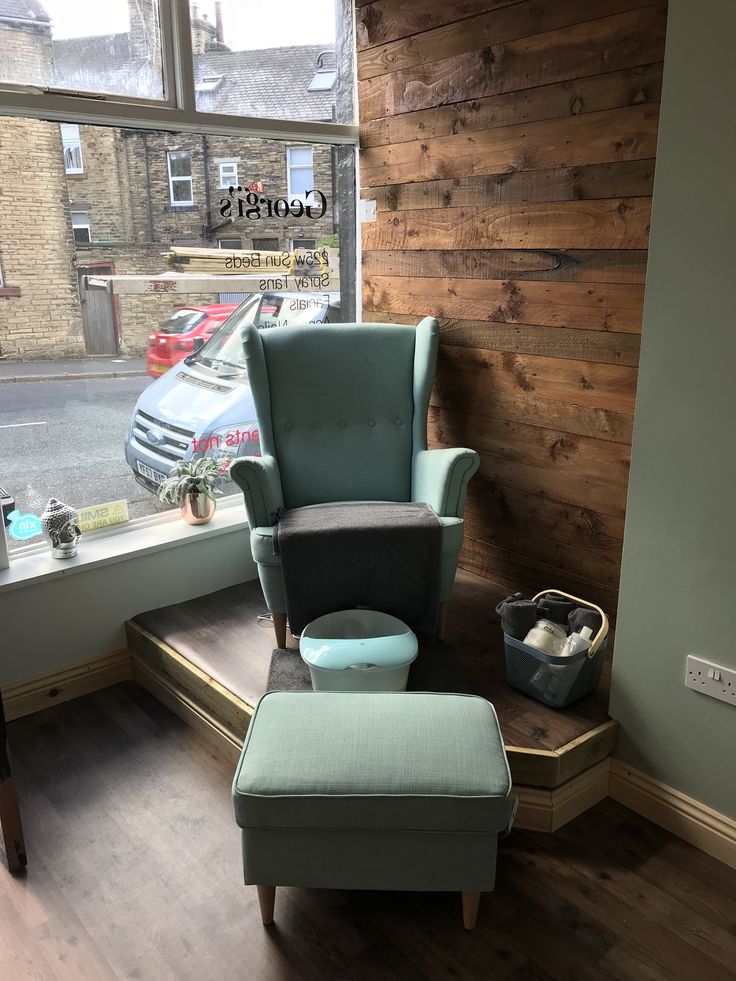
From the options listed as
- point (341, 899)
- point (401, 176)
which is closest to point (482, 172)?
point (401, 176)

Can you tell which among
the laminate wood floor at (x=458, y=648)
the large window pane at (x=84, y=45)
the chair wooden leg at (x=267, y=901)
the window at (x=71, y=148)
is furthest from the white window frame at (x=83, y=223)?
the chair wooden leg at (x=267, y=901)

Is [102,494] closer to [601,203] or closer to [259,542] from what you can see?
[259,542]

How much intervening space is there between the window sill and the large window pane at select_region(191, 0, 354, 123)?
5.04 feet

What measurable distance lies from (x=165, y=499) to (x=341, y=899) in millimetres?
1694

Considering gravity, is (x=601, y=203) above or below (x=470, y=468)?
above

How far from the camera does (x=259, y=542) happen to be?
2.61m

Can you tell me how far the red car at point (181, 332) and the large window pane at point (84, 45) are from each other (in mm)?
755

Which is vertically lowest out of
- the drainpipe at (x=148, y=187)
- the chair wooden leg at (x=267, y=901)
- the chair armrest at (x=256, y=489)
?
the chair wooden leg at (x=267, y=901)

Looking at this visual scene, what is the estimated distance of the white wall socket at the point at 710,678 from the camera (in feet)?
6.28

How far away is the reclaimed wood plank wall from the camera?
2439mm

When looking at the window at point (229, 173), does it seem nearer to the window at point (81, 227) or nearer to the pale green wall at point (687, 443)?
the window at point (81, 227)

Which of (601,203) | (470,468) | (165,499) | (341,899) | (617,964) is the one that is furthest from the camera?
(165,499)

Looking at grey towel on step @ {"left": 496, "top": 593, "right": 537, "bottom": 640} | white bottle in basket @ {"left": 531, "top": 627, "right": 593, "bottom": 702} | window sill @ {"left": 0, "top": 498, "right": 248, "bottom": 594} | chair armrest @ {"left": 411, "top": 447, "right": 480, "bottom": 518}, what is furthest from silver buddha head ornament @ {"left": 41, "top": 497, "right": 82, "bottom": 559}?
white bottle in basket @ {"left": 531, "top": 627, "right": 593, "bottom": 702}

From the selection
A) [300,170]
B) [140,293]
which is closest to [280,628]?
[140,293]
